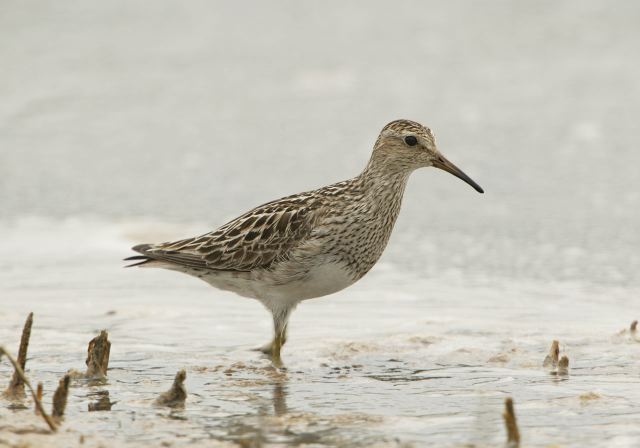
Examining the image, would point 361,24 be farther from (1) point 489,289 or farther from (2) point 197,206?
(1) point 489,289

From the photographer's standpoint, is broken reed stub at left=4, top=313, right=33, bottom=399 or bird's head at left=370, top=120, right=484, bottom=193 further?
bird's head at left=370, top=120, right=484, bottom=193

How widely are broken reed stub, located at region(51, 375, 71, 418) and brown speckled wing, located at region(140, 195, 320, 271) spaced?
2964mm

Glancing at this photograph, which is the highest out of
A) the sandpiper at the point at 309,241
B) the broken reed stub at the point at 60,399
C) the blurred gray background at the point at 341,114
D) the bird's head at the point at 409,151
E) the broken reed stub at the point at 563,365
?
the blurred gray background at the point at 341,114

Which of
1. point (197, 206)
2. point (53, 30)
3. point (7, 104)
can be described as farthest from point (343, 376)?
point (53, 30)

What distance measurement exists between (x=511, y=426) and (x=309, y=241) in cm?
327

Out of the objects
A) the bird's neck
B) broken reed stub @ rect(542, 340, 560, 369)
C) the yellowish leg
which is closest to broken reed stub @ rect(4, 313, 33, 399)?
the yellowish leg

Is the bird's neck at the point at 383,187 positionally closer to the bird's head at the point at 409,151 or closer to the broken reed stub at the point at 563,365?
the bird's head at the point at 409,151

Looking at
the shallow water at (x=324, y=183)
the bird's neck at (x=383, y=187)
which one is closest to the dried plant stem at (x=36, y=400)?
the shallow water at (x=324, y=183)

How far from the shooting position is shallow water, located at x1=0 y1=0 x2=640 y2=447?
7.26 metres

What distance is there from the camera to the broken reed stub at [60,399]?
6.40m

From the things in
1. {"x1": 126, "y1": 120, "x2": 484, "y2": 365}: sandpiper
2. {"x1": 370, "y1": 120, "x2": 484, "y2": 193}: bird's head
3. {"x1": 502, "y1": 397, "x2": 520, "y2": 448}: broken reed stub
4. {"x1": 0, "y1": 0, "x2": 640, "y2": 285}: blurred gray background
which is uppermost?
{"x1": 0, "y1": 0, "x2": 640, "y2": 285}: blurred gray background

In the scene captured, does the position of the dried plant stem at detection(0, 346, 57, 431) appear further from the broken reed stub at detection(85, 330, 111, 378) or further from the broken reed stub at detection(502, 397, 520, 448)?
the broken reed stub at detection(502, 397, 520, 448)

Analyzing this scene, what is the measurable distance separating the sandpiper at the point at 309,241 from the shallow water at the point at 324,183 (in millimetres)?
475

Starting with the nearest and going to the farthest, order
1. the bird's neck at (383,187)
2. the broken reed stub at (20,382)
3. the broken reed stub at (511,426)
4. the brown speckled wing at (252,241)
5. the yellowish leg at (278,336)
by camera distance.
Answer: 1. the broken reed stub at (511,426)
2. the broken reed stub at (20,382)
3. the yellowish leg at (278,336)
4. the brown speckled wing at (252,241)
5. the bird's neck at (383,187)
